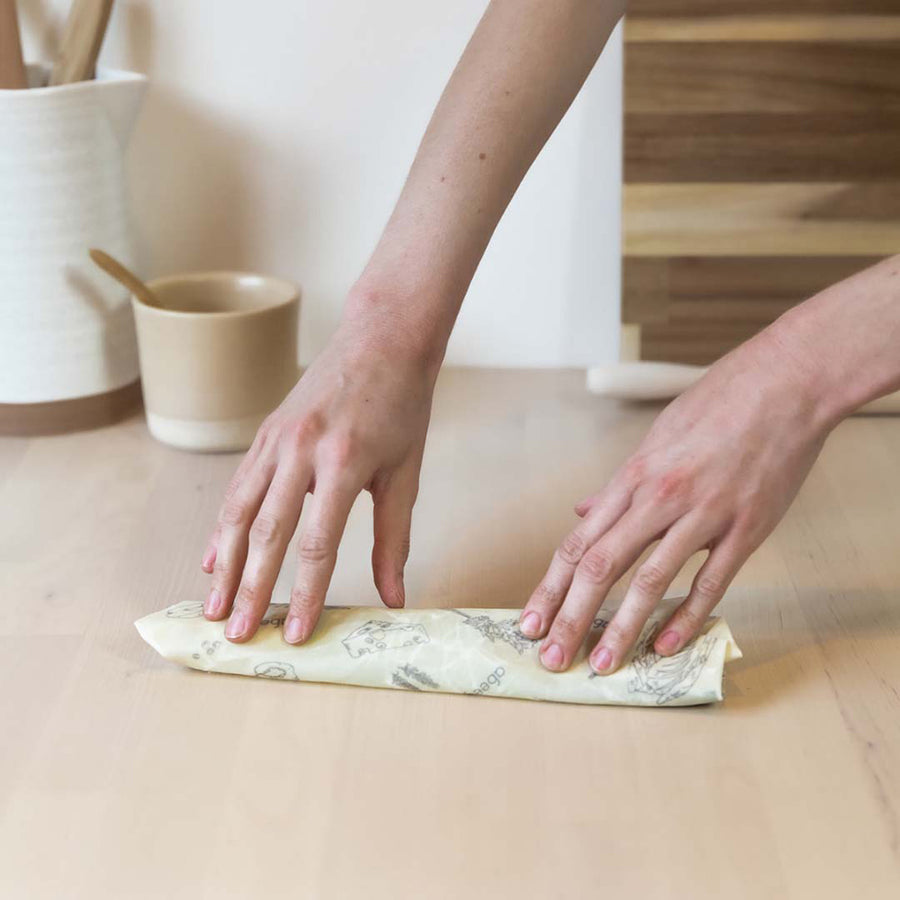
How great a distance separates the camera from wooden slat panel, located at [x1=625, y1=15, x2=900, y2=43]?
1.02 meters

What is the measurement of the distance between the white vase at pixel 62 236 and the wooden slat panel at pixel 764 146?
0.42 m

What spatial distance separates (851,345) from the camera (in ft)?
2.17

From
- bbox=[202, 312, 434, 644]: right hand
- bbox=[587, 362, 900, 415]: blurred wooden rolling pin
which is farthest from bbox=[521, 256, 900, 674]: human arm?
bbox=[587, 362, 900, 415]: blurred wooden rolling pin

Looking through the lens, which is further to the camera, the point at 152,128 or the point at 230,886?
the point at 152,128

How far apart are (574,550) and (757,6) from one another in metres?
0.56

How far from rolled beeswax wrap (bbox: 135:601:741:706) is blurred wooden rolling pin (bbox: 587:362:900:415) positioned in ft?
1.23

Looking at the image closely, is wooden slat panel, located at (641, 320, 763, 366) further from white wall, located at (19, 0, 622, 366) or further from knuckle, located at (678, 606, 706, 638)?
knuckle, located at (678, 606, 706, 638)

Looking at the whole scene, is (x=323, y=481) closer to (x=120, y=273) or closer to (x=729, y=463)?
(x=729, y=463)

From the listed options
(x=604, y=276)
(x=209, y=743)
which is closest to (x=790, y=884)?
(x=209, y=743)

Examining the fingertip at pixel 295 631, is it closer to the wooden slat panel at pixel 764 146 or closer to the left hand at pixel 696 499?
the left hand at pixel 696 499

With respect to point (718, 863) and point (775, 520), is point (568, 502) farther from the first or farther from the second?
point (718, 863)

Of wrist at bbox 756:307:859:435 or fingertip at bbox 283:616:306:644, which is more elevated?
wrist at bbox 756:307:859:435

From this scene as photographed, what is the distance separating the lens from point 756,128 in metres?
1.05

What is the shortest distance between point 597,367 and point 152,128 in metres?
0.44
